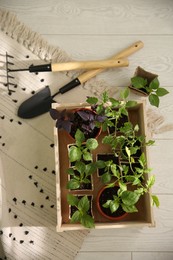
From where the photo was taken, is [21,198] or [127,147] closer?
[127,147]

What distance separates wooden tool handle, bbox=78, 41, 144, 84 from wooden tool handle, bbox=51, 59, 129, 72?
23mm

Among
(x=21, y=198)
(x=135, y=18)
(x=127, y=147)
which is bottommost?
(x=21, y=198)

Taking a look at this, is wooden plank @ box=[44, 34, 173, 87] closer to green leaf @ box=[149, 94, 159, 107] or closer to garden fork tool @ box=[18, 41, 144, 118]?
garden fork tool @ box=[18, 41, 144, 118]

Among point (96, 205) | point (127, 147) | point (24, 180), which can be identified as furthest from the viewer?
point (24, 180)

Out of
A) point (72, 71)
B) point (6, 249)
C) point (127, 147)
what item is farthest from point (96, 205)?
point (72, 71)

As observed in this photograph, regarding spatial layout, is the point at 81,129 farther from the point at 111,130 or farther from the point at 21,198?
the point at 21,198

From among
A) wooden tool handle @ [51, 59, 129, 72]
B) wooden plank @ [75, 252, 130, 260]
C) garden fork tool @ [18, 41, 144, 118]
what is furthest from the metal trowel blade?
wooden plank @ [75, 252, 130, 260]

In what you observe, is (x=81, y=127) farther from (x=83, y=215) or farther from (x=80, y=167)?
(x=83, y=215)

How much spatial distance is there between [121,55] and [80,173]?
0.49 meters

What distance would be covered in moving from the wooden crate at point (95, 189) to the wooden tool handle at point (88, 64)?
0.20 m

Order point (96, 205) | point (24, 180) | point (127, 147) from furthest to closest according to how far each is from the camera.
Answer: point (24, 180), point (96, 205), point (127, 147)

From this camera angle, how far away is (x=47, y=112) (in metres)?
1.19

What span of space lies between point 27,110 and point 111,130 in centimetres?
33

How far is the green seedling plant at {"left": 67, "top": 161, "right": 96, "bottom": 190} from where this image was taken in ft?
3.04
